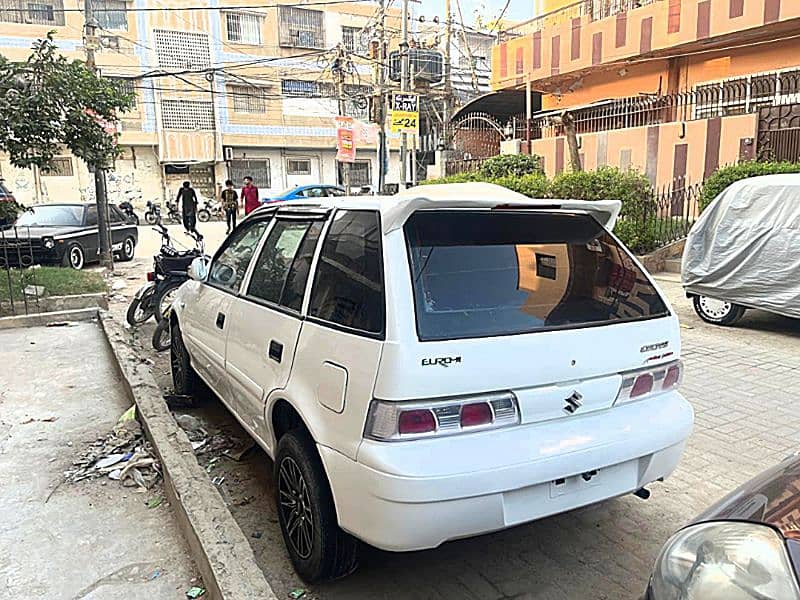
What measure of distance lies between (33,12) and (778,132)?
33.2 meters

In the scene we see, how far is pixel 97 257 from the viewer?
44.5 feet

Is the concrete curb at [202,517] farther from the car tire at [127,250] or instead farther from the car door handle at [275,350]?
the car tire at [127,250]

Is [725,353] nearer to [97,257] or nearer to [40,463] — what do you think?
[40,463]

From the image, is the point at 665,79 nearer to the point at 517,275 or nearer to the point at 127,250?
the point at 127,250

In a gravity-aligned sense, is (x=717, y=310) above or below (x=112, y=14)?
below

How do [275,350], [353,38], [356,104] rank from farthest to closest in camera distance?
[353,38]
[356,104]
[275,350]

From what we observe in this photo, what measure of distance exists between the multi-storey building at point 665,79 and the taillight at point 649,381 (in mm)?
12232

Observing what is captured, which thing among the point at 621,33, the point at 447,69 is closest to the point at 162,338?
the point at 621,33

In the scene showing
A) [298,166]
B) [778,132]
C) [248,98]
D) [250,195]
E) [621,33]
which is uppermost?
[248,98]

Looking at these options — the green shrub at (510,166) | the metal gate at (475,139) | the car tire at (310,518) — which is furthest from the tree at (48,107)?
the metal gate at (475,139)

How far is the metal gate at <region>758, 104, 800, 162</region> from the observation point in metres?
12.9

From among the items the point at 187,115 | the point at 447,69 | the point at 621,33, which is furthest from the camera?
the point at 187,115

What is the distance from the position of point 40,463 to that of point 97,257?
1065 centimetres

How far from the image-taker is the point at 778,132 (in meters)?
13.1
